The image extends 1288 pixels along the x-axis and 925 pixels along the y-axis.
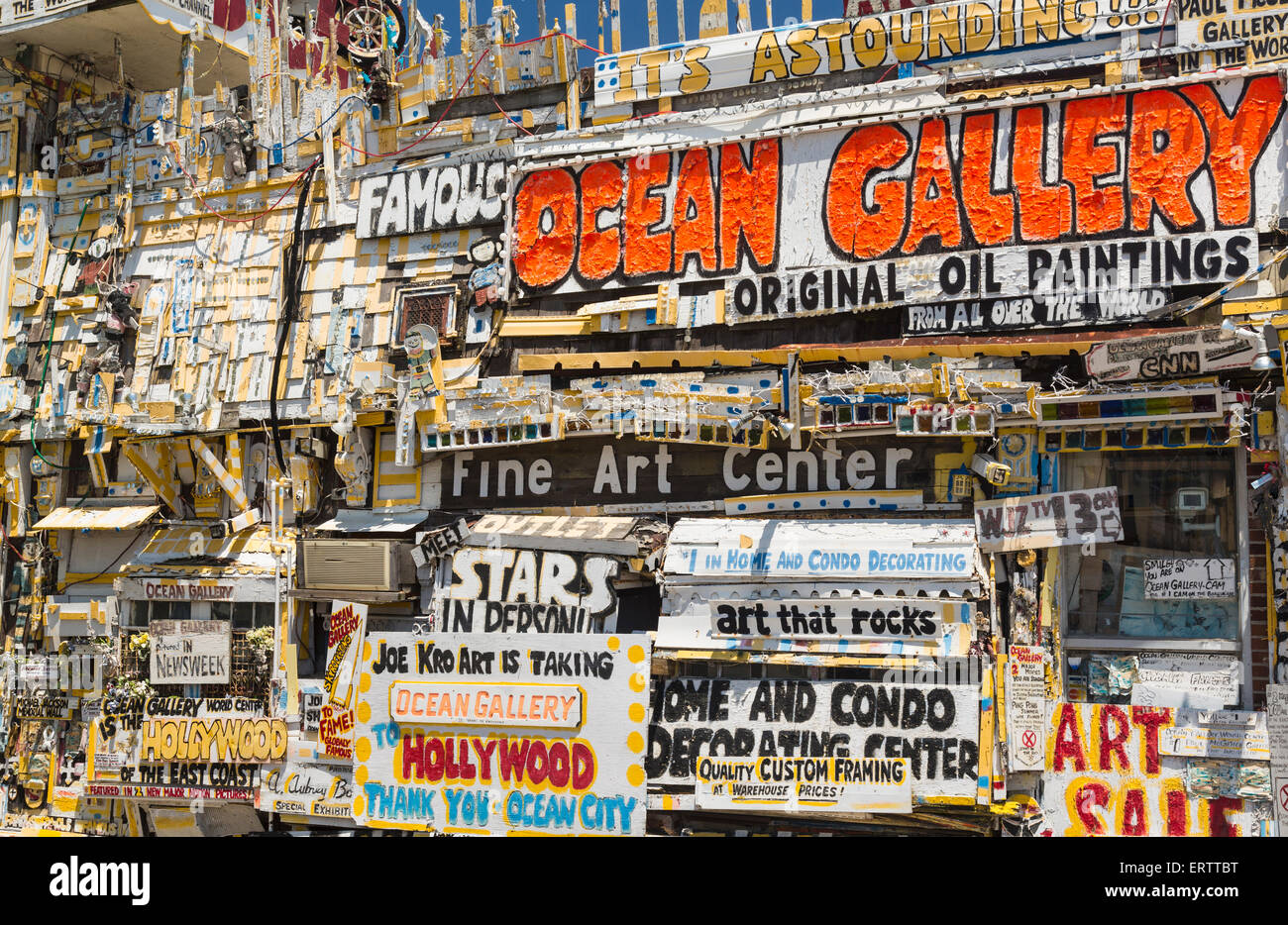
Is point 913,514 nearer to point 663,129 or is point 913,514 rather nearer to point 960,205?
point 960,205

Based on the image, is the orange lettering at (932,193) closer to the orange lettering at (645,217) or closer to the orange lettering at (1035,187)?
the orange lettering at (1035,187)

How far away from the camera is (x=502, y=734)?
10305mm

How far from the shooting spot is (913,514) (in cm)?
1058

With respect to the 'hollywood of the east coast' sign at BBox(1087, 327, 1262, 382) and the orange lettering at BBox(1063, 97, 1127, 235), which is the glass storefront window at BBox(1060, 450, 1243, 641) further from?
the orange lettering at BBox(1063, 97, 1127, 235)

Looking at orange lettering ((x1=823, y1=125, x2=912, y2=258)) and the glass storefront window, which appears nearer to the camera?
the glass storefront window

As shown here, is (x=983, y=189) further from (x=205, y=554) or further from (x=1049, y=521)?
(x=205, y=554)

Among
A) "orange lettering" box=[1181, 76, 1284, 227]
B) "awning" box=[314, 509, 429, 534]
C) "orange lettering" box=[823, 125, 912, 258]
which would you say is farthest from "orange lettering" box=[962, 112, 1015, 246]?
"awning" box=[314, 509, 429, 534]

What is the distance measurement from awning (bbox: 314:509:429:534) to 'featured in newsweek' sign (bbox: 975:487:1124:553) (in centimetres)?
547

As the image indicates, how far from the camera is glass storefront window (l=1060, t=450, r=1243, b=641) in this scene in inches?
388

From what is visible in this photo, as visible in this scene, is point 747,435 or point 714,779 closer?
point 714,779

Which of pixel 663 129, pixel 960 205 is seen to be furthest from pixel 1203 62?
pixel 663 129

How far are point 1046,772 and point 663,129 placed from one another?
6920 mm

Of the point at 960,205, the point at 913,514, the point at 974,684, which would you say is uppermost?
the point at 960,205

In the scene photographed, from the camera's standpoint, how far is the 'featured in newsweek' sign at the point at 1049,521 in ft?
32.4
